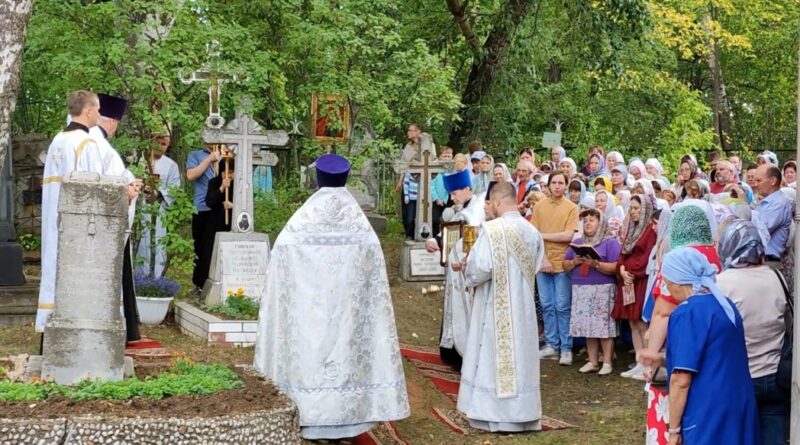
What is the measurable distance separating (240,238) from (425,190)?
539cm

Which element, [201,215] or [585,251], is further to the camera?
[201,215]

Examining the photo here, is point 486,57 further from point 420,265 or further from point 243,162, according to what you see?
point 243,162

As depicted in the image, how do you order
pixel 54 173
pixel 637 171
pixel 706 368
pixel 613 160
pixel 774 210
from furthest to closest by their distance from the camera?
pixel 613 160 → pixel 637 171 → pixel 54 173 → pixel 774 210 → pixel 706 368

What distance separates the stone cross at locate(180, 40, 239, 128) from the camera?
12031 mm

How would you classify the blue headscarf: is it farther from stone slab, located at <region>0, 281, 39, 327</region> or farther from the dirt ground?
stone slab, located at <region>0, 281, 39, 327</region>

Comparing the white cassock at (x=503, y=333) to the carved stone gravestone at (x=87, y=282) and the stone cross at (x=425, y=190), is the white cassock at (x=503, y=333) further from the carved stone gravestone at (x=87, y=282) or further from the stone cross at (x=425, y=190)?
the stone cross at (x=425, y=190)

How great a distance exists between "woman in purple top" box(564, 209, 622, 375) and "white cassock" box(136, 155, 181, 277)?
4.22 meters

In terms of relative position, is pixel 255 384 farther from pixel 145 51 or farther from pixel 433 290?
pixel 433 290

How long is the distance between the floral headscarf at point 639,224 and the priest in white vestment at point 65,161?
5.16 m

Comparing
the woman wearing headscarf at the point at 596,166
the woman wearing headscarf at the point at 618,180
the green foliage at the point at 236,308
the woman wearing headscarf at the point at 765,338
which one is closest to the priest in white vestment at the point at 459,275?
the green foliage at the point at 236,308

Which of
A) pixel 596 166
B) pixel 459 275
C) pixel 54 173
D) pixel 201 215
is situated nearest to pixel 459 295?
pixel 459 275

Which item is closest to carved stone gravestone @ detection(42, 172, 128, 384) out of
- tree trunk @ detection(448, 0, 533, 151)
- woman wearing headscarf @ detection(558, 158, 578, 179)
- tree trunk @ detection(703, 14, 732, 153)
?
woman wearing headscarf @ detection(558, 158, 578, 179)

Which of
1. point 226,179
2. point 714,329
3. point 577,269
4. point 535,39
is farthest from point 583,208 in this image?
point 535,39

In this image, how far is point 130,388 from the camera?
7309 millimetres
